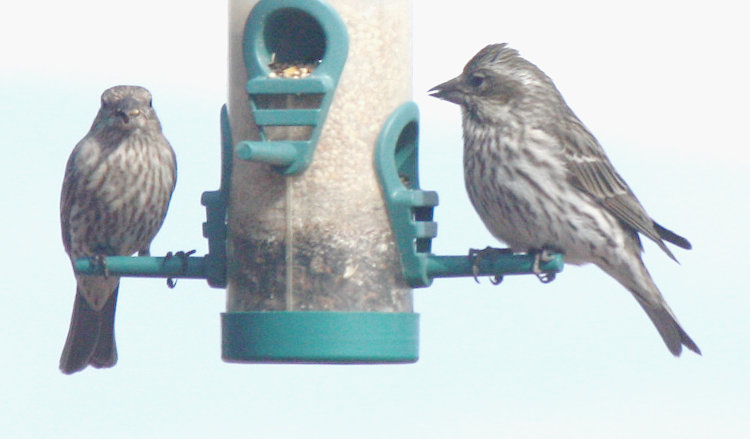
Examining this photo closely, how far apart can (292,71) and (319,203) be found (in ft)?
2.69

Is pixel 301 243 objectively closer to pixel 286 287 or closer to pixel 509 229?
pixel 286 287

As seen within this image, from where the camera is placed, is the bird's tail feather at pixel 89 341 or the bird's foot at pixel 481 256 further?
the bird's tail feather at pixel 89 341

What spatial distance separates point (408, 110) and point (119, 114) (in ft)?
9.46

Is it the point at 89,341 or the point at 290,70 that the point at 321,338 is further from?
the point at 89,341

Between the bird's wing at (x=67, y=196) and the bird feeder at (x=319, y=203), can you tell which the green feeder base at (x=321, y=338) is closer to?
the bird feeder at (x=319, y=203)

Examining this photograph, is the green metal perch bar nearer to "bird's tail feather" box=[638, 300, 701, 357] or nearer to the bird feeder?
the bird feeder

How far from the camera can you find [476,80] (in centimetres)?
999

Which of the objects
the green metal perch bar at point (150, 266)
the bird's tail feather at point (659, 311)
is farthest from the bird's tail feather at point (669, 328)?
the green metal perch bar at point (150, 266)

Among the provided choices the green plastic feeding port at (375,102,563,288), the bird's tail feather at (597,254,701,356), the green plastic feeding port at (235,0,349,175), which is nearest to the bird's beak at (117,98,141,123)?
the green plastic feeding port at (235,0,349,175)

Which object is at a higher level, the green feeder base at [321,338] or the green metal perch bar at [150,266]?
the green metal perch bar at [150,266]

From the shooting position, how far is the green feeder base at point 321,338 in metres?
8.32

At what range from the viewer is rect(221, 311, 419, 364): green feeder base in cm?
832

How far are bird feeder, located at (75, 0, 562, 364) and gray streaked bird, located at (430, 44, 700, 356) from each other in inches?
24.9

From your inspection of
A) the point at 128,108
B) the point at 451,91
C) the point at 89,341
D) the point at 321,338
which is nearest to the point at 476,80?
the point at 451,91
